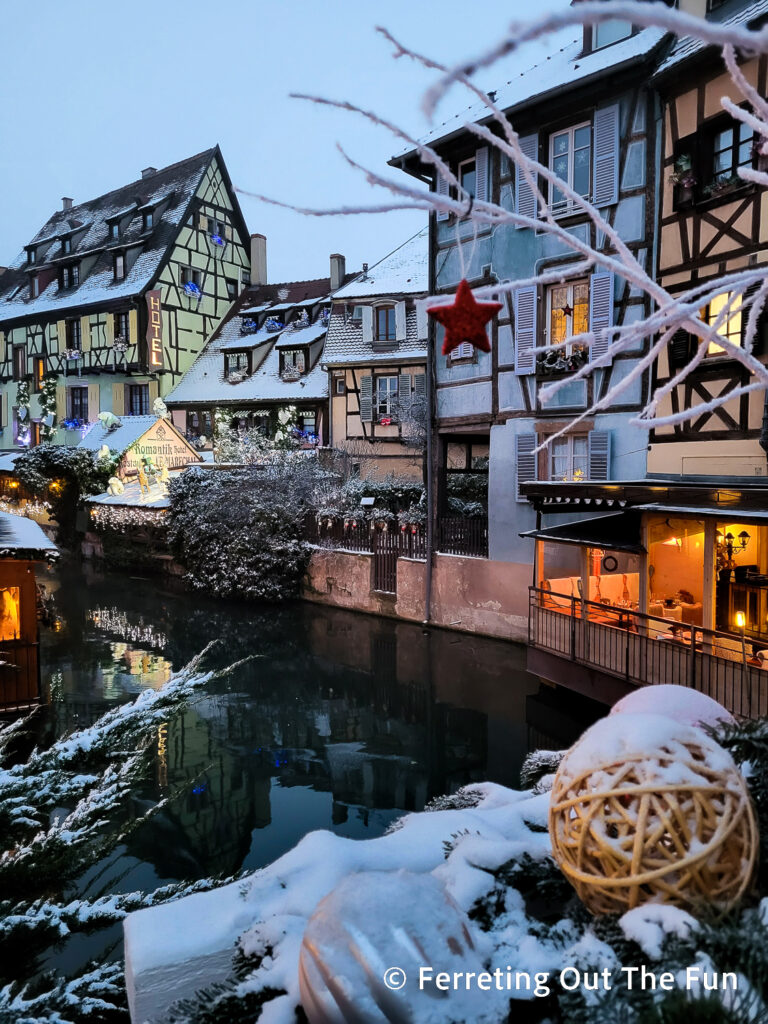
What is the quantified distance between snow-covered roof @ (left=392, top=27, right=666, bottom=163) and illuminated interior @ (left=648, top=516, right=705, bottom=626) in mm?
7683

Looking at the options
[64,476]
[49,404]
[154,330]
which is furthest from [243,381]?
[49,404]

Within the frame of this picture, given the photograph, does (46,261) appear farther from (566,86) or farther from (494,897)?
(494,897)

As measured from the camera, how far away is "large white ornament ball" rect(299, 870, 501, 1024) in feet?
5.91

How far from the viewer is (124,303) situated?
102ft

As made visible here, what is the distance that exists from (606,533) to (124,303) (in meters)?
27.4

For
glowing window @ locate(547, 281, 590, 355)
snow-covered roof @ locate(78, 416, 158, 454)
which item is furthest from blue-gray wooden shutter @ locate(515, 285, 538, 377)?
snow-covered roof @ locate(78, 416, 158, 454)

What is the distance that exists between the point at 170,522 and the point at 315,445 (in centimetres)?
720

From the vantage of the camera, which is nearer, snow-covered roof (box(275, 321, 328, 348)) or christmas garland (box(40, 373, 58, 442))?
snow-covered roof (box(275, 321, 328, 348))

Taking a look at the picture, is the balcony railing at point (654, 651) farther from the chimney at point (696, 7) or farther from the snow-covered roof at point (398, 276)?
the snow-covered roof at point (398, 276)

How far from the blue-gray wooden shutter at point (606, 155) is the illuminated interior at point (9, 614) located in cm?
1224

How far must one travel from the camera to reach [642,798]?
221cm

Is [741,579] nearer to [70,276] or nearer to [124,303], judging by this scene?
[124,303]

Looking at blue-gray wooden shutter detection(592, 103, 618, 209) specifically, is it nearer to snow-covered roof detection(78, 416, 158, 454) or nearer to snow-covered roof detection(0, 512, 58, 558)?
snow-covered roof detection(0, 512, 58, 558)

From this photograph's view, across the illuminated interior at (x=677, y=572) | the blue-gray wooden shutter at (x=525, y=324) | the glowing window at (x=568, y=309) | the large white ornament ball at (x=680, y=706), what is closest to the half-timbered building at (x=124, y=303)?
the blue-gray wooden shutter at (x=525, y=324)
